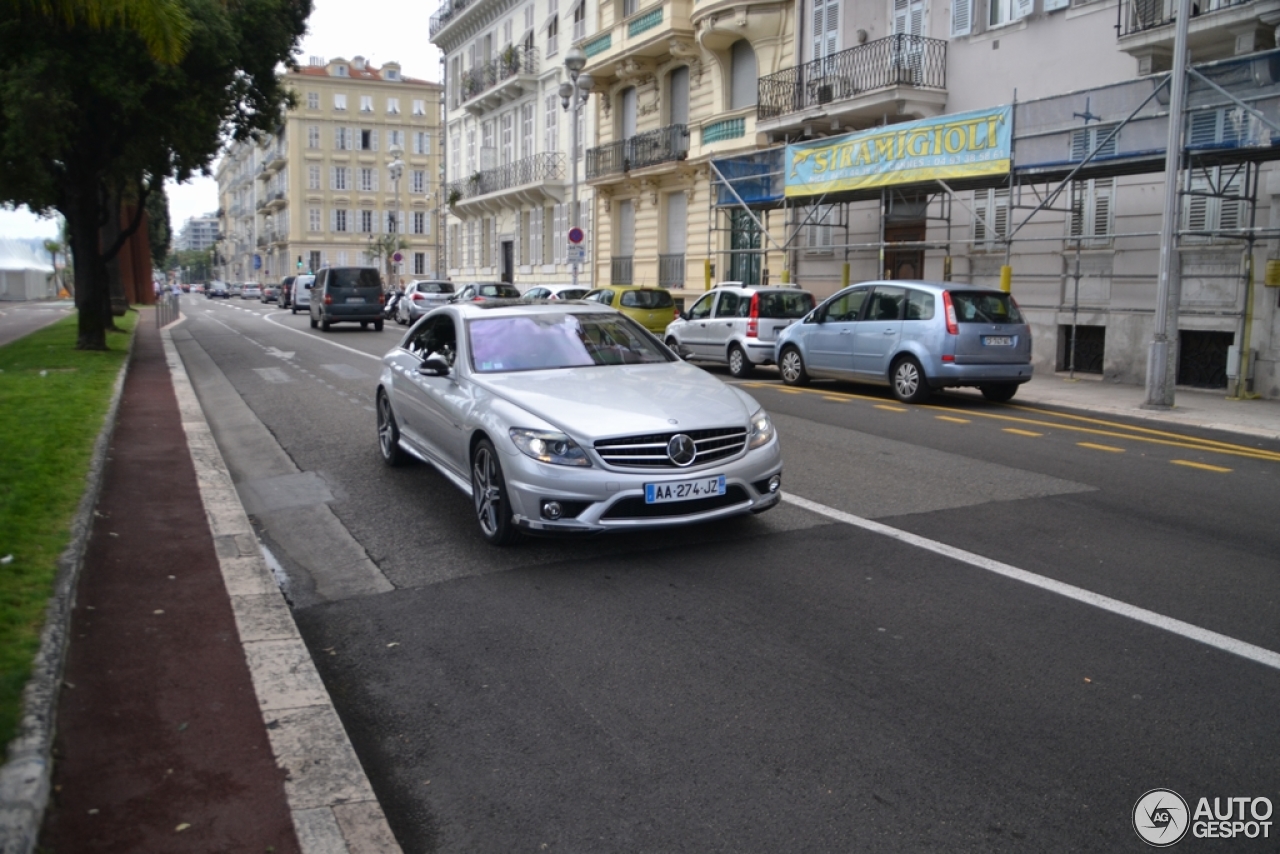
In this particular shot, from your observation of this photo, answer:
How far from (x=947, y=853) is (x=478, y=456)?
4259mm

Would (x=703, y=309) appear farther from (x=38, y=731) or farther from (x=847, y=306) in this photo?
(x=38, y=731)

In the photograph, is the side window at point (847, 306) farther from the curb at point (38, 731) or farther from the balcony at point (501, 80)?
the balcony at point (501, 80)

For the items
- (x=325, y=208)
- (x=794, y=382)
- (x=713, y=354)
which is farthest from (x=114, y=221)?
(x=325, y=208)

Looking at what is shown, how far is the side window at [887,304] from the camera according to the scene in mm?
14906

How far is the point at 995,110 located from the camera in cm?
1758

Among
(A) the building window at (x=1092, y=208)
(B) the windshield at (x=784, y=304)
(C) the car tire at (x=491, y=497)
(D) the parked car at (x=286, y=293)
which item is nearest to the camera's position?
(C) the car tire at (x=491, y=497)

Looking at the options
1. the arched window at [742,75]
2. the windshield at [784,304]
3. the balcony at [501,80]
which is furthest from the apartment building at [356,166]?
the windshield at [784,304]

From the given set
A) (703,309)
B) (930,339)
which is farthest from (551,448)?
(703,309)

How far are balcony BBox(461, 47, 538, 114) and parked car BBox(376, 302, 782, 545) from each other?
37.4 m

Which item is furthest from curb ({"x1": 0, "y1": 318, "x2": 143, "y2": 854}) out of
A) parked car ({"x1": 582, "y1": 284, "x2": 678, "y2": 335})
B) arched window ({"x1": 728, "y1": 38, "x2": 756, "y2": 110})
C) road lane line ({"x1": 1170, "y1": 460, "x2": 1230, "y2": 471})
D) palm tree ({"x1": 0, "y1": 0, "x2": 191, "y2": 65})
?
arched window ({"x1": 728, "y1": 38, "x2": 756, "y2": 110})

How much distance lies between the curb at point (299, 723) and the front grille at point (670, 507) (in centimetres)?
185

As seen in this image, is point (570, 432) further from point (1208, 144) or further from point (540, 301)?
point (1208, 144)

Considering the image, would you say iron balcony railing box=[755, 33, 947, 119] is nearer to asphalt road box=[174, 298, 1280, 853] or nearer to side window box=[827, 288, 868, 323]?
side window box=[827, 288, 868, 323]

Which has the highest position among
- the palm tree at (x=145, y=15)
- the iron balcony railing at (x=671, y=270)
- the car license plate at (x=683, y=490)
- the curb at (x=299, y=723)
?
the palm tree at (x=145, y=15)
